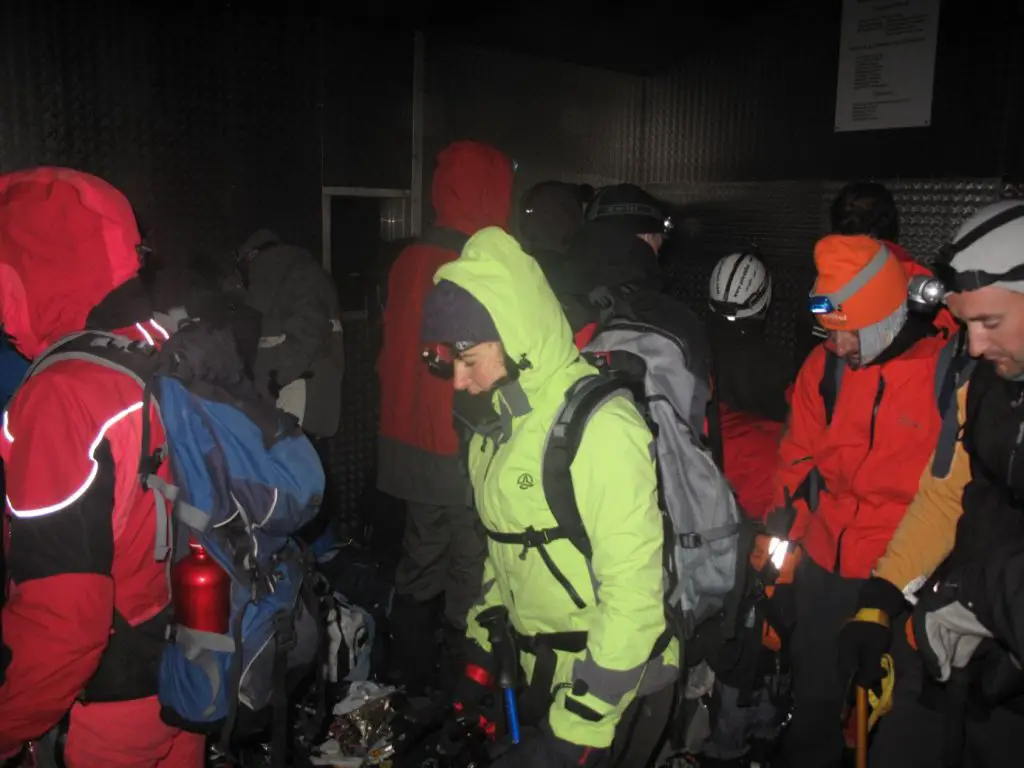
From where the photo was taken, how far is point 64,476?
1.88 meters

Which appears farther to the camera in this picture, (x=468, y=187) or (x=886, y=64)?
(x=886, y=64)

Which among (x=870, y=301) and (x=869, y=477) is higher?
(x=870, y=301)

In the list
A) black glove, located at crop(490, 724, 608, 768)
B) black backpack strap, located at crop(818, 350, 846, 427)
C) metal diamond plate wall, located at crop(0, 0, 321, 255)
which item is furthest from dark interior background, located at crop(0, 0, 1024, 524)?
black glove, located at crop(490, 724, 608, 768)

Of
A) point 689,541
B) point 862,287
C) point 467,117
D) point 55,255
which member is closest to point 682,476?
point 689,541

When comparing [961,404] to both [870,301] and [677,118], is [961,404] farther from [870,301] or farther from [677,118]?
[677,118]

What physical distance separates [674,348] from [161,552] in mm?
1678

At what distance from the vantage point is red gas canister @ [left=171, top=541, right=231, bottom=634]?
207cm

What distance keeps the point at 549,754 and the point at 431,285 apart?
8.29 ft

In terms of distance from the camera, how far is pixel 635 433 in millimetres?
2176

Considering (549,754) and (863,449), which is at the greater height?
(863,449)

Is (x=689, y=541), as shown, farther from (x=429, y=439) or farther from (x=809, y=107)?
(x=809, y=107)

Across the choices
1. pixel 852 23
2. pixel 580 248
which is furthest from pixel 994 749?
pixel 852 23

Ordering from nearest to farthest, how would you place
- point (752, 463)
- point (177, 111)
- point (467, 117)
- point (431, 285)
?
point (752, 463) < point (431, 285) < point (177, 111) < point (467, 117)

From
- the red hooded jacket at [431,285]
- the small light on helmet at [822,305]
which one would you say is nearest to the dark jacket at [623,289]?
the small light on helmet at [822,305]
